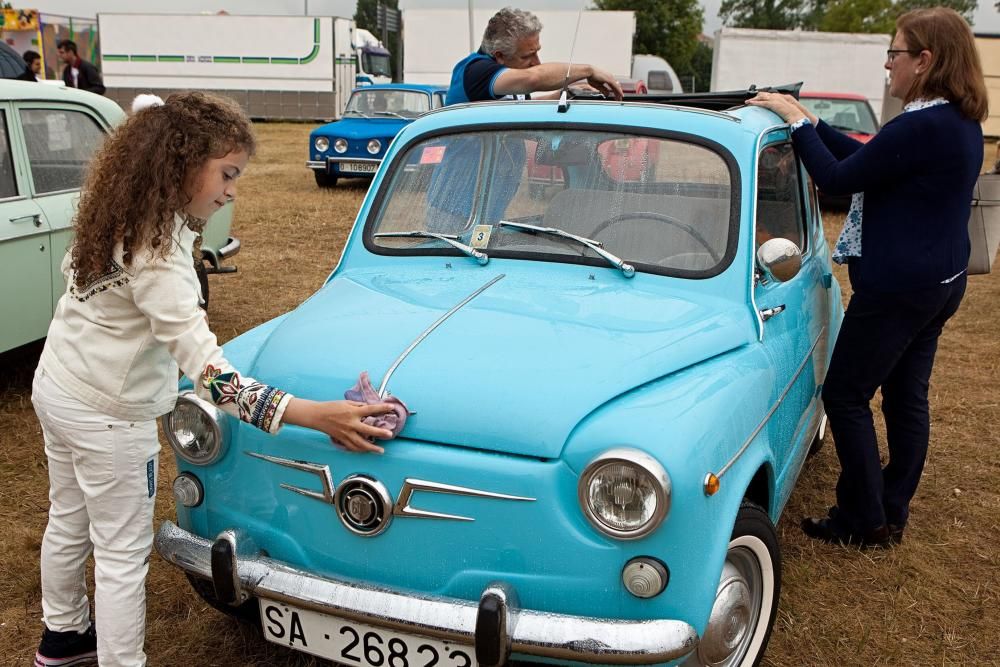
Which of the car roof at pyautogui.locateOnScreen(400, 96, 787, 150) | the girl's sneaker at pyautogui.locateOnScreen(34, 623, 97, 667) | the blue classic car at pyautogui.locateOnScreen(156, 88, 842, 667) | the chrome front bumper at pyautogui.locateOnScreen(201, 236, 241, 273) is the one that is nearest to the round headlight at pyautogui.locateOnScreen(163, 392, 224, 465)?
the blue classic car at pyautogui.locateOnScreen(156, 88, 842, 667)

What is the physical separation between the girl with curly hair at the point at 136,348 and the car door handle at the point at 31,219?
2.59 metres

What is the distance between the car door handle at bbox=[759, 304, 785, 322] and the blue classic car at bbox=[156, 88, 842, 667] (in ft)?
0.04

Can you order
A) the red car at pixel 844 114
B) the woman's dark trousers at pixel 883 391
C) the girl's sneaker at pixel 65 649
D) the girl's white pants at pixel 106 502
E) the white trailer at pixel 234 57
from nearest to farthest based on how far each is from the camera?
1. the girl's white pants at pixel 106 502
2. the girl's sneaker at pixel 65 649
3. the woman's dark trousers at pixel 883 391
4. the red car at pixel 844 114
5. the white trailer at pixel 234 57

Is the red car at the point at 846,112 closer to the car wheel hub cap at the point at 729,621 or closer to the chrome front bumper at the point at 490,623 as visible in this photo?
the car wheel hub cap at the point at 729,621

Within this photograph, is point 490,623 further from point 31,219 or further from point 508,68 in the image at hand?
point 31,219

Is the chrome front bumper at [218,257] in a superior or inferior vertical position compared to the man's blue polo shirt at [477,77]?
inferior

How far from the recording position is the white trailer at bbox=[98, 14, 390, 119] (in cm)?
2772

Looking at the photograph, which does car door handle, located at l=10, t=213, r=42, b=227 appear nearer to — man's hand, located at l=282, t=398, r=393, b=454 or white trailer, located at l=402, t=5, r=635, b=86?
man's hand, located at l=282, t=398, r=393, b=454

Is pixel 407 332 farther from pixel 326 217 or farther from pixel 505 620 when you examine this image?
pixel 326 217

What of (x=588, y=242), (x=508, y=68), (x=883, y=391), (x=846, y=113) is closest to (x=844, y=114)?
(x=846, y=113)

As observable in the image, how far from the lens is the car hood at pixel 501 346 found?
7.79ft

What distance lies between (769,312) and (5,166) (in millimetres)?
3977

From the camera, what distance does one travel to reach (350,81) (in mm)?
29344

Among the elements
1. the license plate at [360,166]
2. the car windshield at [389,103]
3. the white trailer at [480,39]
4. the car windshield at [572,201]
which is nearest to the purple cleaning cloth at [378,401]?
the car windshield at [572,201]
